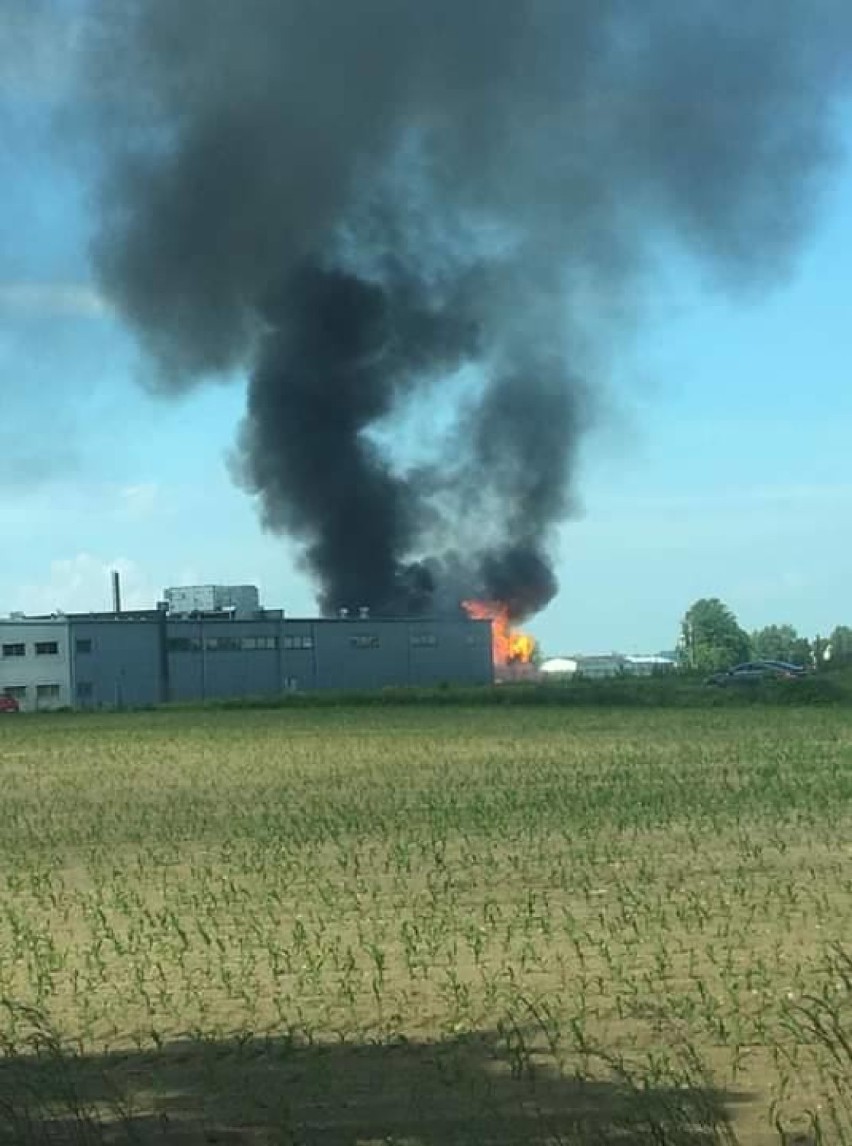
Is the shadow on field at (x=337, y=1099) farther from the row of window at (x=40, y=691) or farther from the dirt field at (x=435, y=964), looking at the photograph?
the row of window at (x=40, y=691)

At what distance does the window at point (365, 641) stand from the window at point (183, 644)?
9249 mm

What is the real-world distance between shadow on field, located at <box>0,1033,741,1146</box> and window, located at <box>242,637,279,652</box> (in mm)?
93991

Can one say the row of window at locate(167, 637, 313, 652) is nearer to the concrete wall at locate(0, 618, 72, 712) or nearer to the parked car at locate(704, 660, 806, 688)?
the concrete wall at locate(0, 618, 72, 712)

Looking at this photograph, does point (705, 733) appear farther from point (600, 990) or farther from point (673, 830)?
point (600, 990)

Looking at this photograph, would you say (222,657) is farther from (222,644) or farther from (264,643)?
(264,643)

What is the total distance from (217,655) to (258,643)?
2801 millimetres

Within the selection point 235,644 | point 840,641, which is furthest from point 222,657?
point 840,641

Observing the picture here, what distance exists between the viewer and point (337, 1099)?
28.7ft

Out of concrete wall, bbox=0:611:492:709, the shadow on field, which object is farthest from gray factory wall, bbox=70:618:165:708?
the shadow on field

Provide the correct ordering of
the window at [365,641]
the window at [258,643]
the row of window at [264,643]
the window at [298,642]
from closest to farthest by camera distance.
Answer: the row of window at [264,643] < the window at [258,643] < the window at [298,642] < the window at [365,641]

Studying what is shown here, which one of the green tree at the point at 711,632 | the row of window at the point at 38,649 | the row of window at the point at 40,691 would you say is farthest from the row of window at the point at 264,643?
the green tree at the point at 711,632

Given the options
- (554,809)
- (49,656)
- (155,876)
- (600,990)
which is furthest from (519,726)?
(49,656)

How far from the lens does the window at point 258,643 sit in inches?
4087

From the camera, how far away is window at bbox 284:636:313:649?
342 ft
